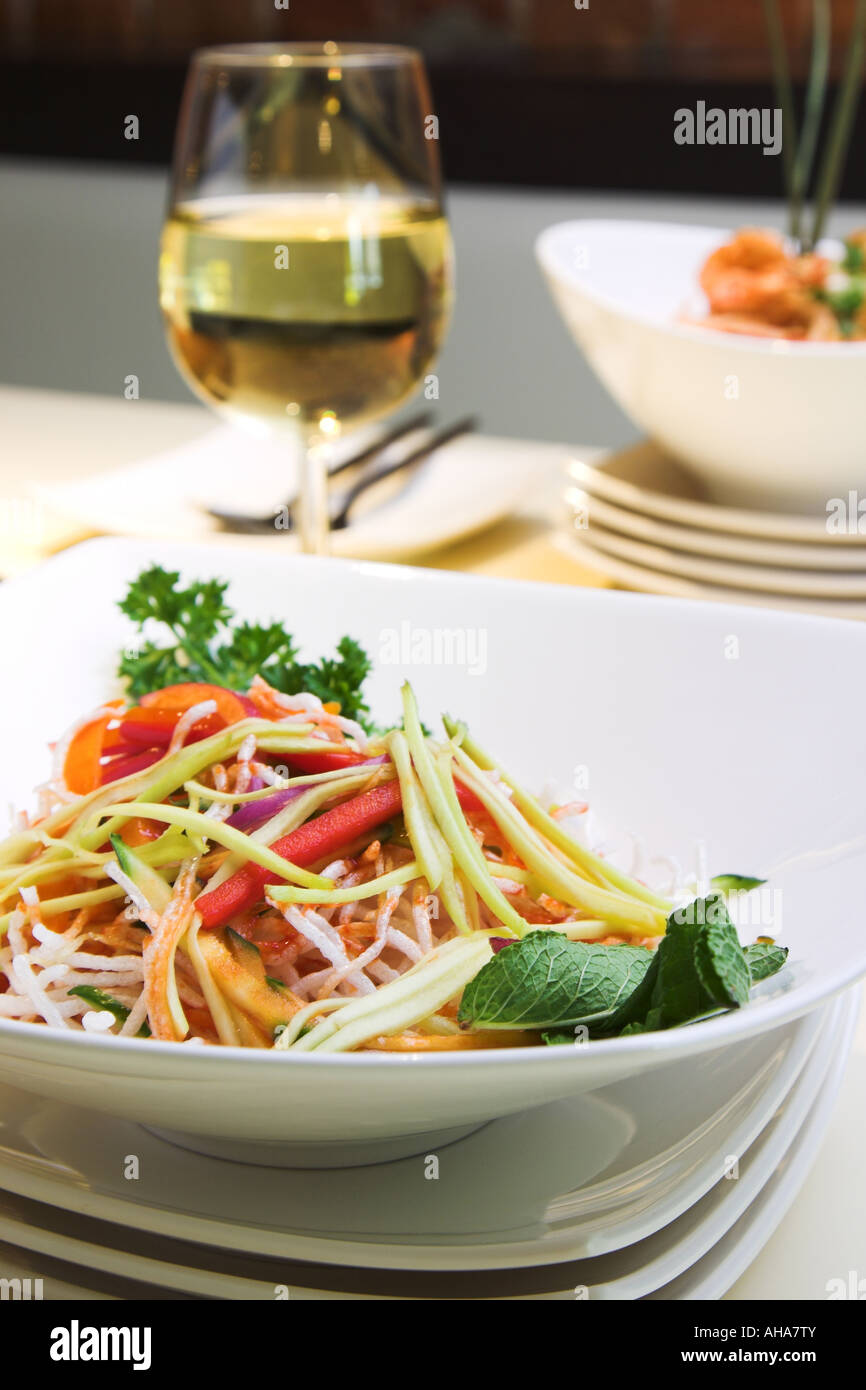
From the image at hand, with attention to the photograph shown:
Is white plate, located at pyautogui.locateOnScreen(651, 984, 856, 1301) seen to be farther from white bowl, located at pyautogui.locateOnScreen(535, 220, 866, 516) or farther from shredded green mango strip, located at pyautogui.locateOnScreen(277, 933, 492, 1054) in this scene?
white bowl, located at pyautogui.locateOnScreen(535, 220, 866, 516)

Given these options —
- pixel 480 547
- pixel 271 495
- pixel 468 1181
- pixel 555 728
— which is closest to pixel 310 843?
pixel 468 1181

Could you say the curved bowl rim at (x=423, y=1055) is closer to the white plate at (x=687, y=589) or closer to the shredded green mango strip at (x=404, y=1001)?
the shredded green mango strip at (x=404, y=1001)

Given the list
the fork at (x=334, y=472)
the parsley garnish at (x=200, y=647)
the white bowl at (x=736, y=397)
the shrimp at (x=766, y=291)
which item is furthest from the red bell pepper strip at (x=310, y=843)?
the shrimp at (x=766, y=291)

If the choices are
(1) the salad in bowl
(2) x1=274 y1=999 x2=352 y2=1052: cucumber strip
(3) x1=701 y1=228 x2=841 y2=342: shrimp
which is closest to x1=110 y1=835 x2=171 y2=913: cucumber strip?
(1) the salad in bowl

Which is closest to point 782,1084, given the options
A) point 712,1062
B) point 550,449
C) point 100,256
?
point 712,1062

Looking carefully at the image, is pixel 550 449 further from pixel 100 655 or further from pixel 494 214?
pixel 494 214
